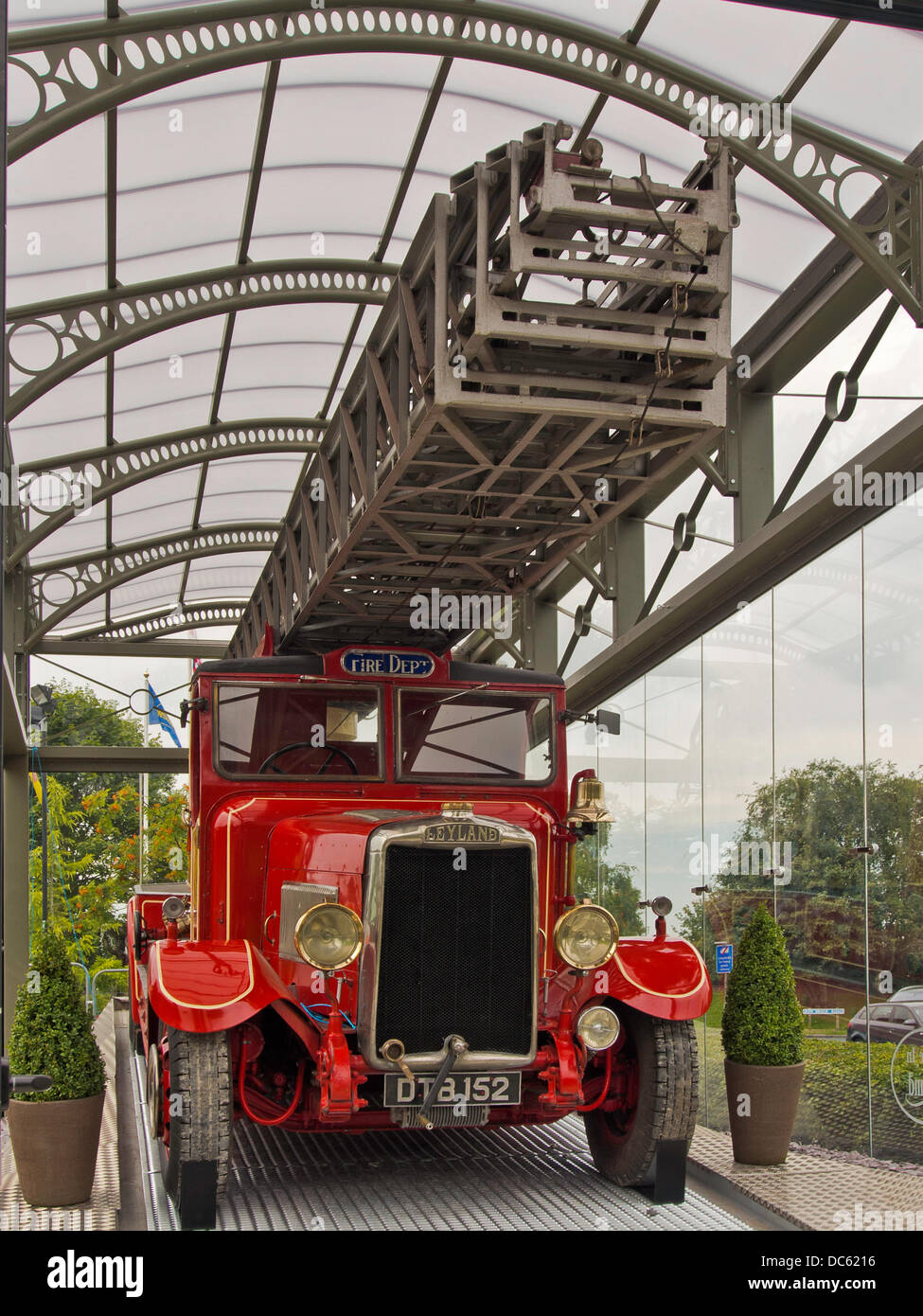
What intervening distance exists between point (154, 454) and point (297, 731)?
230 inches

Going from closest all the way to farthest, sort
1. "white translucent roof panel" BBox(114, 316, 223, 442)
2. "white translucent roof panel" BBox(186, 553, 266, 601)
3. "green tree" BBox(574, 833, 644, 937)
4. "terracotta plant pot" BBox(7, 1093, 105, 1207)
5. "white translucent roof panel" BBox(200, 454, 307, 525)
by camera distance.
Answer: "terracotta plant pot" BBox(7, 1093, 105, 1207) → "white translucent roof panel" BBox(114, 316, 223, 442) → "green tree" BBox(574, 833, 644, 937) → "white translucent roof panel" BBox(200, 454, 307, 525) → "white translucent roof panel" BBox(186, 553, 266, 601)

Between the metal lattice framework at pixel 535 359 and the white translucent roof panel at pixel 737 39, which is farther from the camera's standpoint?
the white translucent roof panel at pixel 737 39

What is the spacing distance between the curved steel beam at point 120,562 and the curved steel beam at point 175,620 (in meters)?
2.40

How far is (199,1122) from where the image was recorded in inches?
197

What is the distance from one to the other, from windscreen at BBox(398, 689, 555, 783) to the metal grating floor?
1.86m

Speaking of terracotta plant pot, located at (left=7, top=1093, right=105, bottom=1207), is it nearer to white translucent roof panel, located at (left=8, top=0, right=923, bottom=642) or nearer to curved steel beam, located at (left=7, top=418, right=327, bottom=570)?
white translucent roof panel, located at (left=8, top=0, right=923, bottom=642)

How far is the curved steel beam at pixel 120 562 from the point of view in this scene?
14.4m

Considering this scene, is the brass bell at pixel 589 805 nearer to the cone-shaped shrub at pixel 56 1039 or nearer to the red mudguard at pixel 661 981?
the red mudguard at pixel 661 981

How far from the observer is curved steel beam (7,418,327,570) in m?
11.4

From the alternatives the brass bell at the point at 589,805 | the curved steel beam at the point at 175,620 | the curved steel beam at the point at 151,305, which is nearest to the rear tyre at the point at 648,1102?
the brass bell at the point at 589,805

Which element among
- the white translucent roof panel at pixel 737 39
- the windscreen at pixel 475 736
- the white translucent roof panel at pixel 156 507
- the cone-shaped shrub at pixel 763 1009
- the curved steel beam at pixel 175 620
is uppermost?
the white translucent roof panel at pixel 737 39

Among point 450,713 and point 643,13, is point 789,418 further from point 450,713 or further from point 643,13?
point 450,713

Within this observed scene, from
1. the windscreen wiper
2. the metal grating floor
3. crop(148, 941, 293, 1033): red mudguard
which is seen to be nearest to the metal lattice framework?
the windscreen wiper

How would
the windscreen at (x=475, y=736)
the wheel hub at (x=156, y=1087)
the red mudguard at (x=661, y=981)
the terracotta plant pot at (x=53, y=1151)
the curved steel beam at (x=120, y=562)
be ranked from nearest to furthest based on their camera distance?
the terracotta plant pot at (x=53, y=1151), the wheel hub at (x=156, y=1087), the red mudguard at (x=661, y=981), the windscreen at (x=475, y=736), the curved steel beam at (x=120, y=562)
